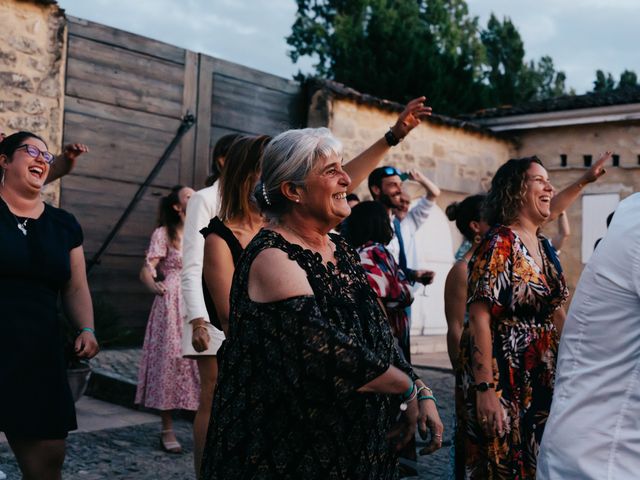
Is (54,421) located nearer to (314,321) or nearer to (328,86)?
(314,321)

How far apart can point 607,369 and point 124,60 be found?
794cm

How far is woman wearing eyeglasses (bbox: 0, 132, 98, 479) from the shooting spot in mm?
3180

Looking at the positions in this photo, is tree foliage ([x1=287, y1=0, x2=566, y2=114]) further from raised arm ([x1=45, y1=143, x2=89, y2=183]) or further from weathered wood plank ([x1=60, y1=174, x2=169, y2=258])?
raised arm ([x1=45, y1=143, x2=89, y2=183])

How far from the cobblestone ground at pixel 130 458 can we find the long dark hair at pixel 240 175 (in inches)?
81.1

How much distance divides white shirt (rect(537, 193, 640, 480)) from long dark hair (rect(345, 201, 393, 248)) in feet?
9.25

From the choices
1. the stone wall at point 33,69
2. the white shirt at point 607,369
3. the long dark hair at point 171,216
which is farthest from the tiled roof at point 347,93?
the white shirt at point 607,369

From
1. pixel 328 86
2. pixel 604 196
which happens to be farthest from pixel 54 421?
pixel 604 196

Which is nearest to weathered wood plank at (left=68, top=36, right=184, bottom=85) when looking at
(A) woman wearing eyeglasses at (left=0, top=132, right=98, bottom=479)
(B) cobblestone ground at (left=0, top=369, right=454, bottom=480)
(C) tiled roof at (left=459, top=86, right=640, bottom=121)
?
(B) cobblestone ground at (left=0, top=369, right=454, bottom=480)

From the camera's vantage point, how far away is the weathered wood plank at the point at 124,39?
333 inches

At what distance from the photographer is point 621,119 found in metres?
13.1

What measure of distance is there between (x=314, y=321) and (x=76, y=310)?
177 cm

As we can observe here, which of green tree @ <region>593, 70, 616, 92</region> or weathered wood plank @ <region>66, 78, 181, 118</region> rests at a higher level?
green tree @ <region>593, 70, 616, 92</region>

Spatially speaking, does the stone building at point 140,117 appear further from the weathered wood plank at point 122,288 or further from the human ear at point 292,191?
the human ear at point 292,191

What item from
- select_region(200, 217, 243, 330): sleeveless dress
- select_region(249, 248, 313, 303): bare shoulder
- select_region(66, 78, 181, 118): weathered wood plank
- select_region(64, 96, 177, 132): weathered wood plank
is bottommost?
select_region(249, 248, 313, 303): bare shoulder
